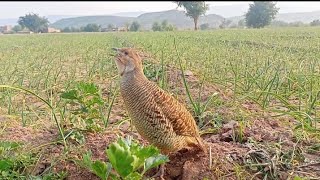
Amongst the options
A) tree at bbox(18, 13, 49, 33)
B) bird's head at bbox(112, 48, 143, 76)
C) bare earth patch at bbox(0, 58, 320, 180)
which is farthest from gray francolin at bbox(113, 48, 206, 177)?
tree at bbox(18, 13, 49, 33)

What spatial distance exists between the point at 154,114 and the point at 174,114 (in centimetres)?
17

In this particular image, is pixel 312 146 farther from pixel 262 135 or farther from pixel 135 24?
pixel 135 24

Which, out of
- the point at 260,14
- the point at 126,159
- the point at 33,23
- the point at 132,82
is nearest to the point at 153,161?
the point at 126,159

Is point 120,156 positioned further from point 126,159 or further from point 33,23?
point 33,23

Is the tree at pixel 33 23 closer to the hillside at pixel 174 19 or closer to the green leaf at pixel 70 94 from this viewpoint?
the hillside at pixel 174 19

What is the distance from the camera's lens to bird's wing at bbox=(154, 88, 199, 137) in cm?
255

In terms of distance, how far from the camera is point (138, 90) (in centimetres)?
252

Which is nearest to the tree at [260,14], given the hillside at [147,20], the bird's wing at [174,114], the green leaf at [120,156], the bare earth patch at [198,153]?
the hillside at [147,20]

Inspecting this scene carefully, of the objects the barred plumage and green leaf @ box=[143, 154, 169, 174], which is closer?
green leaf @ box=[143, 154, 169, 174]

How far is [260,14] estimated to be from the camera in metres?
70.4

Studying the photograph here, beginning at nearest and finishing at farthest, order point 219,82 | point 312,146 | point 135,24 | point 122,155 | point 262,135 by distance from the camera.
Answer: point 122,155 → point 312,146 → point 262,135 → point 219,82 → point 135,24

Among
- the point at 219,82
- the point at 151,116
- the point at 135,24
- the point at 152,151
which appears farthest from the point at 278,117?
the point at 135,24

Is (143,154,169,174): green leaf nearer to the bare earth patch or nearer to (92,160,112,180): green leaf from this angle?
(92,160,112,180): green leaf

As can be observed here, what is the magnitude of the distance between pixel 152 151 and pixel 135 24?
7135 centimetres
